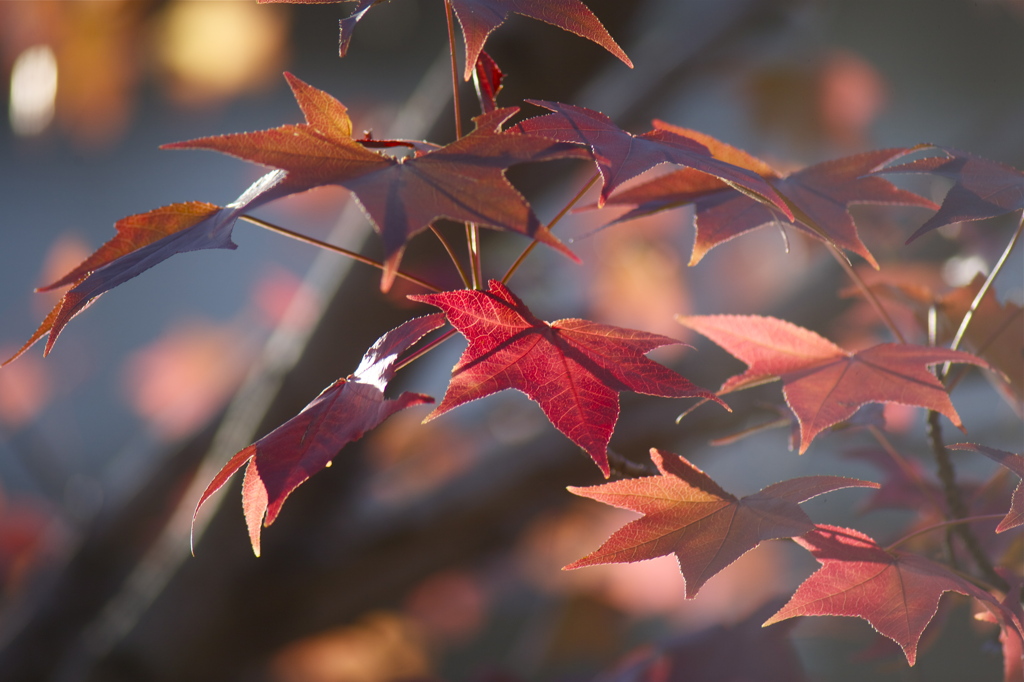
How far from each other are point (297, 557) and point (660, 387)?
2.80ft

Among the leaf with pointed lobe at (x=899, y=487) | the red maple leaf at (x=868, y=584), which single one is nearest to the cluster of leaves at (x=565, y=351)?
the red maple leaf at (x=868, y=584)

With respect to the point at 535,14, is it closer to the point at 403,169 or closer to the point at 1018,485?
the point at 403,169

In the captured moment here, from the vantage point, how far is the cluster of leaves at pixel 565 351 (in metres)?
0.26

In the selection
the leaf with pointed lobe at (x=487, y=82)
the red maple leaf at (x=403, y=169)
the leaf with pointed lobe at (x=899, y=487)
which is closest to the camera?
the red maple leaf at (x=403, y=169)

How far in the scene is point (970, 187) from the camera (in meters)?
0.31

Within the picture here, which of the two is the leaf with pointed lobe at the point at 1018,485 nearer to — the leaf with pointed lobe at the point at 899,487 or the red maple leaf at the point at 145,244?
the leaf with pointed lobe at the point at 899,487

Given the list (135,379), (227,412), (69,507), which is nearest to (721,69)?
(227,412)

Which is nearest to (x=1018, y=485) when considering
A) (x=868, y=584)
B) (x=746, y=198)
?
(x=868, y=584)

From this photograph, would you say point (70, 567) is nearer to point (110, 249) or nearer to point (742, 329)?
point (110, 249)

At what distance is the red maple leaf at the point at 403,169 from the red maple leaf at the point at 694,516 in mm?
130

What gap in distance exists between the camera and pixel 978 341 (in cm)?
46

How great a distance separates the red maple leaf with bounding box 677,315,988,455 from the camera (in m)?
→ 0.32

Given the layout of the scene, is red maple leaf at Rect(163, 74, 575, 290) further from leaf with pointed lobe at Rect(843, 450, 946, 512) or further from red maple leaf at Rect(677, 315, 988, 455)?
leaf with pointed lobe at Rect(843, 450, 946, 512)

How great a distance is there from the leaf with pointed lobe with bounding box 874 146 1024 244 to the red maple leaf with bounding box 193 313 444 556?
0.72 ft
